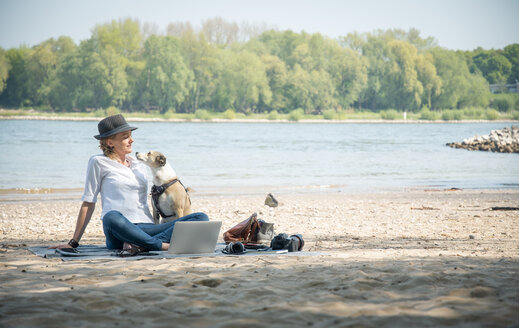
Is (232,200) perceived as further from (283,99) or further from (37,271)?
(283,99)

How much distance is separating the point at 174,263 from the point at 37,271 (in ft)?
3.98

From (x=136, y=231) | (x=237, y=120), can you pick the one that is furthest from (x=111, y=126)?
(x=237, y=120)

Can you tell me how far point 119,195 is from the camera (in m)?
6.04

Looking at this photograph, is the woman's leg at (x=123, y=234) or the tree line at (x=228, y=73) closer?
the woman's leg at (x=123, y=234)

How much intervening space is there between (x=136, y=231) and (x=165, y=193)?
645 mm

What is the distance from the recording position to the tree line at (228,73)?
94875mm

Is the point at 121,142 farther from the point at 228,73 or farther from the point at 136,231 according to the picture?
the point at 228,73

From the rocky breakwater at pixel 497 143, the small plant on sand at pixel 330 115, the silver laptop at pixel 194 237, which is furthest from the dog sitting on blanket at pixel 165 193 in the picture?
the small plant on sand at pixel 330 115

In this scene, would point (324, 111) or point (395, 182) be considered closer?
point (395, 182)

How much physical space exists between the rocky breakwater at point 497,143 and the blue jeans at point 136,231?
38.6 m

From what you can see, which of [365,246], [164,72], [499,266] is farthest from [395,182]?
[164,72]

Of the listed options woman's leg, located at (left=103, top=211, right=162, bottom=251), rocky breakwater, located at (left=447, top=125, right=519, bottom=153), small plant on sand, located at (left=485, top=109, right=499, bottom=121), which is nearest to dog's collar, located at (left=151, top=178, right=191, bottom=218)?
woman's leg, located at (left=103, top=211, right=162, bottom=251)

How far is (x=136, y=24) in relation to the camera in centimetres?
10456

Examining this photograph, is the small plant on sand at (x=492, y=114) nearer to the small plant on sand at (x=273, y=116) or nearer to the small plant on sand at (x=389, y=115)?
the small plant on sand at (x=389, y=115)
